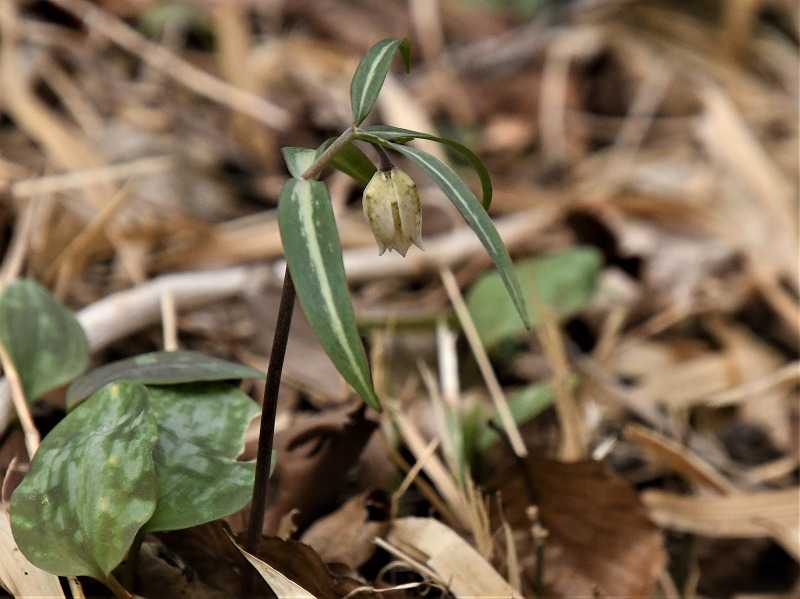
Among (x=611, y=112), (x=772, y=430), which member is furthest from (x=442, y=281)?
(x=611, y=112)

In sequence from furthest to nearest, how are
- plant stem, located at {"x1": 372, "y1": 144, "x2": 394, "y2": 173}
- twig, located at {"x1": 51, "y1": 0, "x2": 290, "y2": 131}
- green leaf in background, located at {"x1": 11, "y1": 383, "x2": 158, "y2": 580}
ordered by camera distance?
twig, located at {"x1": 51, "y1": 0, "x2": 290, "y2": 131}, green leaf in background, located at {"x1": 11, "y1": 383, "x2": 158, "y2": 580}, plant stem, located at {"x1": 372, "y1": 144, "x2": 394, "y2": 173}

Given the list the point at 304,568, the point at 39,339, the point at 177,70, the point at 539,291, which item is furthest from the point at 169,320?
the point at 177,70

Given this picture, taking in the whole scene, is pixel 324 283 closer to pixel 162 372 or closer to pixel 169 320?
pixel 162 372

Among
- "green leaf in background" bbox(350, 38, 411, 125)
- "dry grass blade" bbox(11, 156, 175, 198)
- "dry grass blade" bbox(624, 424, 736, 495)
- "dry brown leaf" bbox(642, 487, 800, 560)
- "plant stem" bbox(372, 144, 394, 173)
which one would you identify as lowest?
"dry brown leaf" bbox(642, 487, 800, 560)

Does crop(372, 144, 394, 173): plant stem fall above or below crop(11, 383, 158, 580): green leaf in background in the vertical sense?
above

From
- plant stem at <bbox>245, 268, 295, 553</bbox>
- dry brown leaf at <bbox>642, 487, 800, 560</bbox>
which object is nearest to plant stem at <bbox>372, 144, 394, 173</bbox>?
plant stem at <bbox>245, 268, 295, 553</bbox>

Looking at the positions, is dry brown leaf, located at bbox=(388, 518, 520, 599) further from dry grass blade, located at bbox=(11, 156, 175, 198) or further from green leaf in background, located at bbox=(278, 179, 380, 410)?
dry grass blade, located at bbox=(11, 156, 175, 198)

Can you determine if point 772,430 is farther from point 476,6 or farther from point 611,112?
point 476,6
